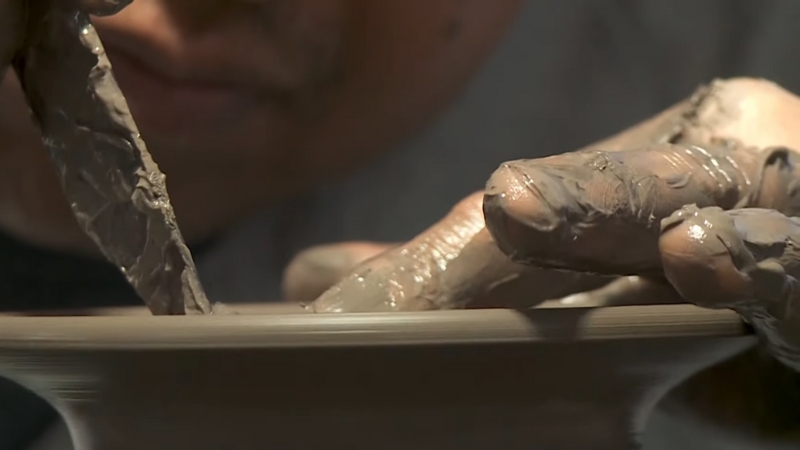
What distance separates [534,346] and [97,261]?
0.56 metres

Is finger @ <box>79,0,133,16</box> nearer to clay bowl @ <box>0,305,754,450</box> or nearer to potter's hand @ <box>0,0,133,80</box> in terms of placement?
potter's hand @ <box>0,0,133,80</box>

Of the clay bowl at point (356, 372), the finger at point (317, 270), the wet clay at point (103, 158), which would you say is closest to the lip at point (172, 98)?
the finger at point (317, 270)

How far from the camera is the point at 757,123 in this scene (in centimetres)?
50

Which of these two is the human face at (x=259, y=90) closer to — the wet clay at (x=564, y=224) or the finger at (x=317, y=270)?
the finger at (x=317, y=270)

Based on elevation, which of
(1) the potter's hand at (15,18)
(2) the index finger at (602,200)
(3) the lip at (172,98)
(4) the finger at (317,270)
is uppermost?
(1) the potter's hand at (15,18)

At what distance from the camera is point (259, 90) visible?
68 centimetres

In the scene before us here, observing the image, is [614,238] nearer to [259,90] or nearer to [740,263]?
[740,263]

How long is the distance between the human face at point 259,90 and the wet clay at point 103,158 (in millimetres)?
258

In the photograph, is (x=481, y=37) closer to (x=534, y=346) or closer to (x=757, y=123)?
→ (x=757, y=123)

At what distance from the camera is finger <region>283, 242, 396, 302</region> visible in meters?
0.54

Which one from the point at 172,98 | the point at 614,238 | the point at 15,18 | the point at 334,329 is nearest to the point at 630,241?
the point at 614,238

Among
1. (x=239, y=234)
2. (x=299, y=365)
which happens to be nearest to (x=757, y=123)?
(x=299, y=365)

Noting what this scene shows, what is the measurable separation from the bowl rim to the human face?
0.39 meters

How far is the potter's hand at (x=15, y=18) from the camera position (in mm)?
329
